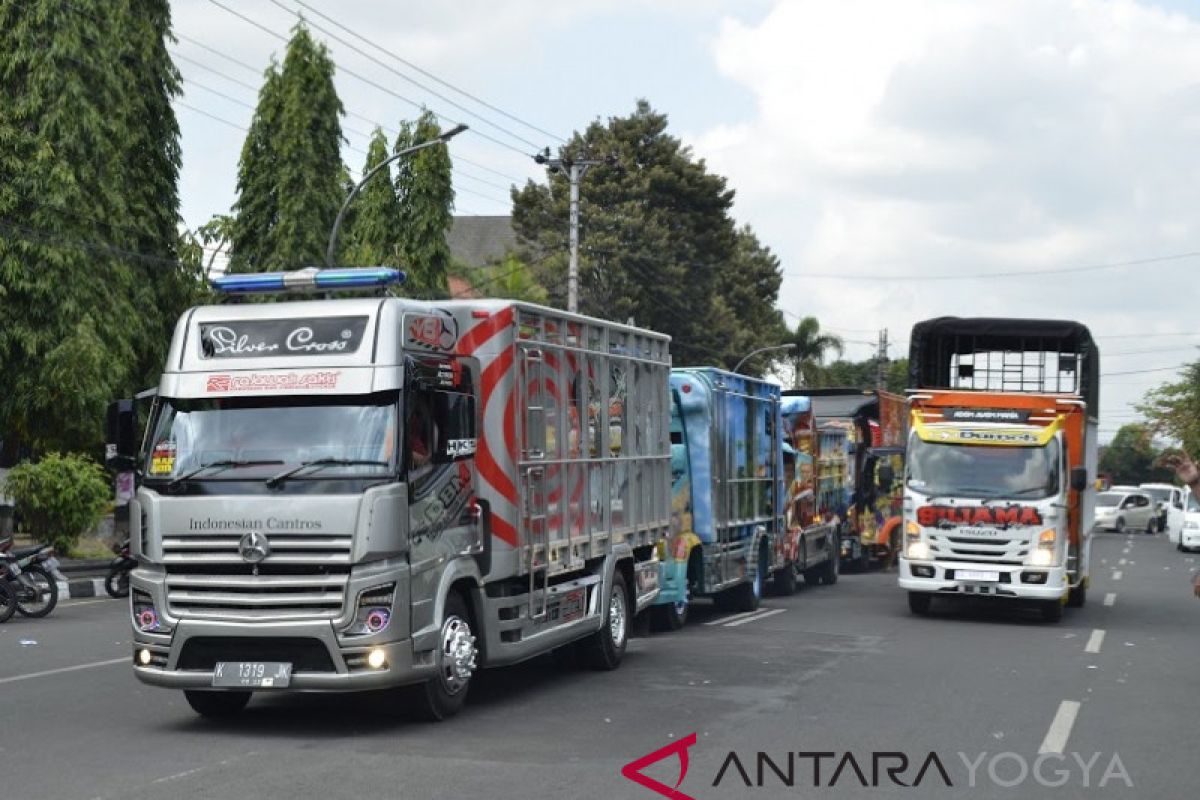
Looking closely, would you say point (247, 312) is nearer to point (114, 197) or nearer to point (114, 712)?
point (114, 712)

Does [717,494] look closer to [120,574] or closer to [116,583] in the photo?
[120,574]

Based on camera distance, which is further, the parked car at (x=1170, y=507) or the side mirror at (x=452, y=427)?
the parked car at (x=1170, y=507)

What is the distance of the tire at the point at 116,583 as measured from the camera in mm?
23719

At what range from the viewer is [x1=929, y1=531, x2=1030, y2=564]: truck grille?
20.5 meters

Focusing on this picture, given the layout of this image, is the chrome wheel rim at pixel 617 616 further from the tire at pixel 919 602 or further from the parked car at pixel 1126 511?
the parked car at pixel 1126 511

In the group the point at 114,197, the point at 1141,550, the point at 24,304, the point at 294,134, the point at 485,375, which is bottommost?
the point at 1141,550

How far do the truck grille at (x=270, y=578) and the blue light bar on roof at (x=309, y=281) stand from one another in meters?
2.06

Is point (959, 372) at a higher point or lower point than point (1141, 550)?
higher

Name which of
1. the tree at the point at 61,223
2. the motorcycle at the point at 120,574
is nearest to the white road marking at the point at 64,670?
the motorcycle at the point at 120,574

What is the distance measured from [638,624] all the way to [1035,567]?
5.45 metres

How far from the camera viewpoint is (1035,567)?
20.5 m

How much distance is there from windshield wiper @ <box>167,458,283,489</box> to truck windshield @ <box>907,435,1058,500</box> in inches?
476

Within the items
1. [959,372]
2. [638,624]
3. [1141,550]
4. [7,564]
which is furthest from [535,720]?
[1141,550]

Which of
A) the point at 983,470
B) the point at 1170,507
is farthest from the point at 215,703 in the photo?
the point at 1170,507
